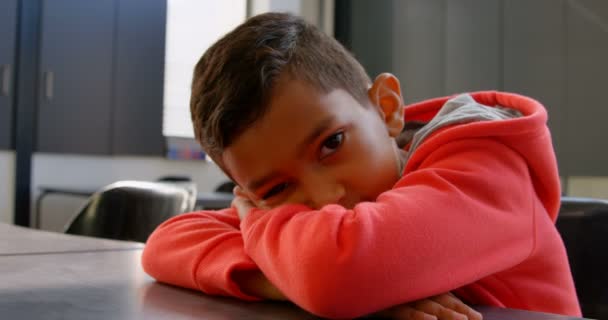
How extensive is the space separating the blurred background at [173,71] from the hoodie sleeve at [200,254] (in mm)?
2147

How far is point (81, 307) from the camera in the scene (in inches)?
19.6

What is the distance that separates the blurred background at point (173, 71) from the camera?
2.53 metres

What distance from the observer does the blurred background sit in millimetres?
2529

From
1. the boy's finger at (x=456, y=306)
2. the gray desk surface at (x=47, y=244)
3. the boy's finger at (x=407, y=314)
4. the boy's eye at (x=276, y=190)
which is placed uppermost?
the boy's eye at (x=276, y=190)

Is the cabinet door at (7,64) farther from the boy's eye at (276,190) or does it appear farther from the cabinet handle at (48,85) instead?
the boy's eye at (276,190)

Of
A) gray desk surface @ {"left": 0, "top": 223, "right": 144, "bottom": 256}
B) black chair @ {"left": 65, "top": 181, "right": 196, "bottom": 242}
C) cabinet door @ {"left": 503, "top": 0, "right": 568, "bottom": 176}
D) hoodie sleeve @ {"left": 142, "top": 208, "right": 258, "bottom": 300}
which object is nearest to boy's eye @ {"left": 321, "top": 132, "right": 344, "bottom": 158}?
hoodie sleeve @ {"left": 142, "top": 208, "right": 258, "bottom": 300}

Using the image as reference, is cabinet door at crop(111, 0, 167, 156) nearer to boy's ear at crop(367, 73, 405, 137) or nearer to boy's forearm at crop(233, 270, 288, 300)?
boy's ear at crop(367, 73, 405, 137)

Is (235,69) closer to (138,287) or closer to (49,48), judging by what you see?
(138,287)

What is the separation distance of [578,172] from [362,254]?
92.8 inches

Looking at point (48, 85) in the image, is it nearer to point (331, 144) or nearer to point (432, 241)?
point (331, 144)

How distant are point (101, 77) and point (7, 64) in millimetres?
575

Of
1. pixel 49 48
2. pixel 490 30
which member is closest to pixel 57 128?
pixel 49 48

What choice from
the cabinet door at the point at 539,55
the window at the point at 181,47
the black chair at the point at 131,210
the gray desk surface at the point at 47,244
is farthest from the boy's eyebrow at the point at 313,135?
the window at the point at 181,47

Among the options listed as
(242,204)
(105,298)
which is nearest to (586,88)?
(242,204)
